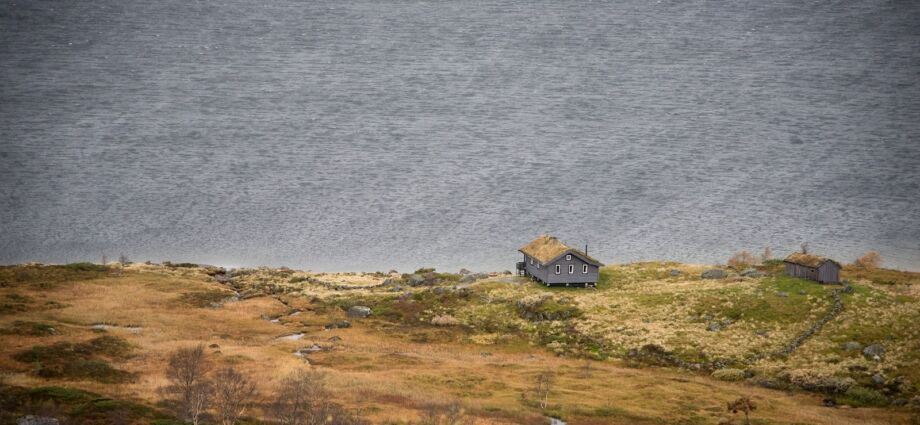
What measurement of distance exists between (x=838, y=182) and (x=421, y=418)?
166m

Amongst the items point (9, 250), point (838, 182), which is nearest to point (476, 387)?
point (9, 250)

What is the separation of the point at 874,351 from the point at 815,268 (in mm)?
17654

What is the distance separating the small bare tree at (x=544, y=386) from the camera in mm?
65812

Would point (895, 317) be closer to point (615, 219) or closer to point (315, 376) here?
point (315, 376)

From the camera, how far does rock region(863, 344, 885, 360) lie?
76.7 m

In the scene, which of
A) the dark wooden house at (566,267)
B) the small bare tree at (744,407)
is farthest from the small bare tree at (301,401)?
the dark wooden house at (566,267)

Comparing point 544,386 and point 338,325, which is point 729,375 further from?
point 338,325

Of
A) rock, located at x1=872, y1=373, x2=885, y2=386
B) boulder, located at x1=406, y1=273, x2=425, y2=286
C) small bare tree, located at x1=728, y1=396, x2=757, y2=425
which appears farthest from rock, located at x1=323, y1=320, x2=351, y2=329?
rock, located at x1=872, y1=373, x2=885, y2=386

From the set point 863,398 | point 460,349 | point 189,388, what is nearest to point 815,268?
point 863,398

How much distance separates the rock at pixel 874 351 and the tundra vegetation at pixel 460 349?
0.49 feet

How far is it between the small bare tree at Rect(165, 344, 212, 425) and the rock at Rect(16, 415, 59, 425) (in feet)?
23.9

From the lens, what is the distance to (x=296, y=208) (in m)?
187

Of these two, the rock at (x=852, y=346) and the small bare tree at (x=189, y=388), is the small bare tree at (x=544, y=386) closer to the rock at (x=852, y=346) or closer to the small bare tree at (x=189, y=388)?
the small bare tree at (x=189, y=388)

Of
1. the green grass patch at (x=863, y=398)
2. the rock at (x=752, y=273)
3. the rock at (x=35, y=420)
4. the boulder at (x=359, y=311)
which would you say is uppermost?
the rock at (x=752, y=273)
